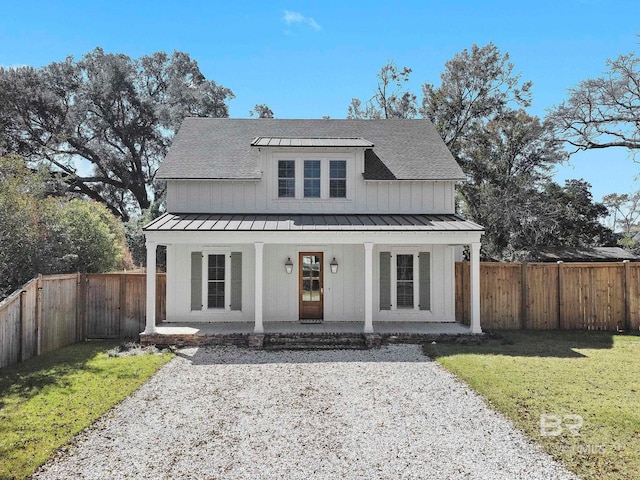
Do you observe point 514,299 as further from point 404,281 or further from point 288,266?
point 288,266

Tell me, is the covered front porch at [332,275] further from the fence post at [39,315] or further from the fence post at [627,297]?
the fence post at [627,297]

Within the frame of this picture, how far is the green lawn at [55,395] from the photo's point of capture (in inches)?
201

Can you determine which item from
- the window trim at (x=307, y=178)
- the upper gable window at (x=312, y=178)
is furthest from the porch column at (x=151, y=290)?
the upper gable window at (x=312, y=178)

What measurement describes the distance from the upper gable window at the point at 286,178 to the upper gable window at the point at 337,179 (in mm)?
1186

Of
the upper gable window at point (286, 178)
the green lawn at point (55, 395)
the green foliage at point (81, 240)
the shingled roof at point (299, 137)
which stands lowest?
the green lawn at point (55, 395)

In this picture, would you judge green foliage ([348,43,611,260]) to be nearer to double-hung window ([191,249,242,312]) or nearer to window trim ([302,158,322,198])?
window trim ([302,158,322,198])

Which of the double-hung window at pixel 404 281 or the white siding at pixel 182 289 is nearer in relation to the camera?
the white siding at pixel 182 289

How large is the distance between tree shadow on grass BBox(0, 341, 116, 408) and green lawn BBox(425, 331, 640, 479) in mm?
7769

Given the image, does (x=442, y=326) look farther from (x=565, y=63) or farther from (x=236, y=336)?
(x=565, y=63)

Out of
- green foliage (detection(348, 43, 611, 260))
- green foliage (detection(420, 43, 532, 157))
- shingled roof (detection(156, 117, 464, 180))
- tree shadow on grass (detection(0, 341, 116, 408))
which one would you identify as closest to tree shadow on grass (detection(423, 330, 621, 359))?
shingled roof (detection(156, 117, 464, 180))

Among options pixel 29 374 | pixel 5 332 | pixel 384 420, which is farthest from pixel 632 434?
pixel 5 332

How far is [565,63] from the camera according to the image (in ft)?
59.1

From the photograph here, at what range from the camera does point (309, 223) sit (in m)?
11.9

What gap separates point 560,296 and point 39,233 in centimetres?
1499
